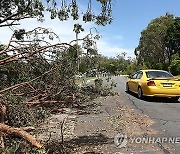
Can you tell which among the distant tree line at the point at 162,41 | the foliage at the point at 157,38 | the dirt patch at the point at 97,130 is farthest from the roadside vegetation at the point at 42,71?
the foliage at the point at 157,38

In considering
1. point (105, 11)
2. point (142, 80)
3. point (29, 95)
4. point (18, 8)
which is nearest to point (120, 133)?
point (105, 11)

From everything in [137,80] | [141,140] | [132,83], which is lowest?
[141,140]

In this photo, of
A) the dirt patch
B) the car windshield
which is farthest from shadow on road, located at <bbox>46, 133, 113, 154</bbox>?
the car windshield

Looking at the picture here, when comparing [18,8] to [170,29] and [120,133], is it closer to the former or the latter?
[120,133]

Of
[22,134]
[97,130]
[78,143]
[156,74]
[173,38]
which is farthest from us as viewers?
[173,38]

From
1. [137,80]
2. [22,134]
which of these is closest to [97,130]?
[22,134]

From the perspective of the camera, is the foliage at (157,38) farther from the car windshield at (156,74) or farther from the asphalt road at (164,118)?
the asphalt road at (164,118)

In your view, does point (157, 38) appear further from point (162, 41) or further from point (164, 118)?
point (164, 118)

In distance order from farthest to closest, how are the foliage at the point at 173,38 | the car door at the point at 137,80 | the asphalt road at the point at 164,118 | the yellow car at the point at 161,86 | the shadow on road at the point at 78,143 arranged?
the foliage at the point at 173,38, the car door at the point at 137,80, the yellow car at the point at 161,86, the asphalt road at the point at 164,118, the shadow on road at the point at 78,143

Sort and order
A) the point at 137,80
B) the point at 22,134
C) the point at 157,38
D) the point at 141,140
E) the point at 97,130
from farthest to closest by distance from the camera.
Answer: the point at 157,38 → the point at 137,80 → the point at 97,130 → the point at 141,140 → the point at 22,134

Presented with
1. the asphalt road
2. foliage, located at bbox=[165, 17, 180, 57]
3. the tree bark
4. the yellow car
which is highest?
foliage, located at bbox=[165, 17, 180, 57]

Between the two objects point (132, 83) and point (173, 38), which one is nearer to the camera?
point (132, 83)

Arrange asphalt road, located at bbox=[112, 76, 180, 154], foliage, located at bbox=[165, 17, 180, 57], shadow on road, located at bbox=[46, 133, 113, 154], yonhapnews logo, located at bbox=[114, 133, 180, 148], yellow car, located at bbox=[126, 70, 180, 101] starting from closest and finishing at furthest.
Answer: shadow on road, located at bbox=[46, 133, 113, 154] < yonhapnews logo, located at bbox=[114, 133, 180, 148] < asphalt road, located at bbox=[112, 76, 180, 154] < yellow car, located at bbox=[126, 70, 180, 101] < foliage, located at bbox=[165, 17, 180, 57]

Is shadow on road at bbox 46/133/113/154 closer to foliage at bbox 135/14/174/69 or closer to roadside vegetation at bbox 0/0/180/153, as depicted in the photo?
roadside vegetation at bbox 0/0/180/153
